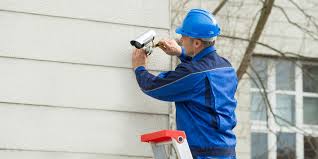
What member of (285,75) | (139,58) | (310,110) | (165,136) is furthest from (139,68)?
(310,110)

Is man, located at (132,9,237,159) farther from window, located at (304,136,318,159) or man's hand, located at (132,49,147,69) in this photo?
window, located at (304,136,318,159)

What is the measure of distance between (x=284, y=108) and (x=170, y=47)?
5.34m

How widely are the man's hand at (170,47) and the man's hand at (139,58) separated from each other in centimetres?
11

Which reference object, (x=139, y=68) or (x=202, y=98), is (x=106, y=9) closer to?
(x=139, y=68)

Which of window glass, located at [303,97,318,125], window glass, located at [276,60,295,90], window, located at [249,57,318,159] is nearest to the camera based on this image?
window, located at [249,57,318,159]

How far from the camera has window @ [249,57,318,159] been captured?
8.37m

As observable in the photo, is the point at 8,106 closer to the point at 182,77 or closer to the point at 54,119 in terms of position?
the point at 54,119

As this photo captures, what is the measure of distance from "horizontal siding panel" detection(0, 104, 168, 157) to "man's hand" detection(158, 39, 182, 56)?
12.6 inches

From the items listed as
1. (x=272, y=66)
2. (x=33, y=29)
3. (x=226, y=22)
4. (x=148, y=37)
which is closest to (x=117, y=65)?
(x=148, y=37)

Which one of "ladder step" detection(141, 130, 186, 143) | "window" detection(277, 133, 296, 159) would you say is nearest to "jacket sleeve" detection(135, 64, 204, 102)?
"ladder step" detection(141, 130, 186, 143)

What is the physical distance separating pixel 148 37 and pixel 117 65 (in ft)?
0.68

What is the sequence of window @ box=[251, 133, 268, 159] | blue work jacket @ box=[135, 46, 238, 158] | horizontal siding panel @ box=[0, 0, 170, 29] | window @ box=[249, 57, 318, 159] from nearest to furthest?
blue work jacket @ box=[135, 46, 238, 158], horizontal siding panel @ box=[0, 0, 170, 29], window @ box=[249, 57, 318, 159], window @ box=[251, 133, 268, 159]

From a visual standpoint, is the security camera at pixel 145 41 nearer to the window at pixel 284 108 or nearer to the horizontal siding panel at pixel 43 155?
the horizontal siding panel at pixel 43 155

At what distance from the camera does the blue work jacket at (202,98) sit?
3.29 m
